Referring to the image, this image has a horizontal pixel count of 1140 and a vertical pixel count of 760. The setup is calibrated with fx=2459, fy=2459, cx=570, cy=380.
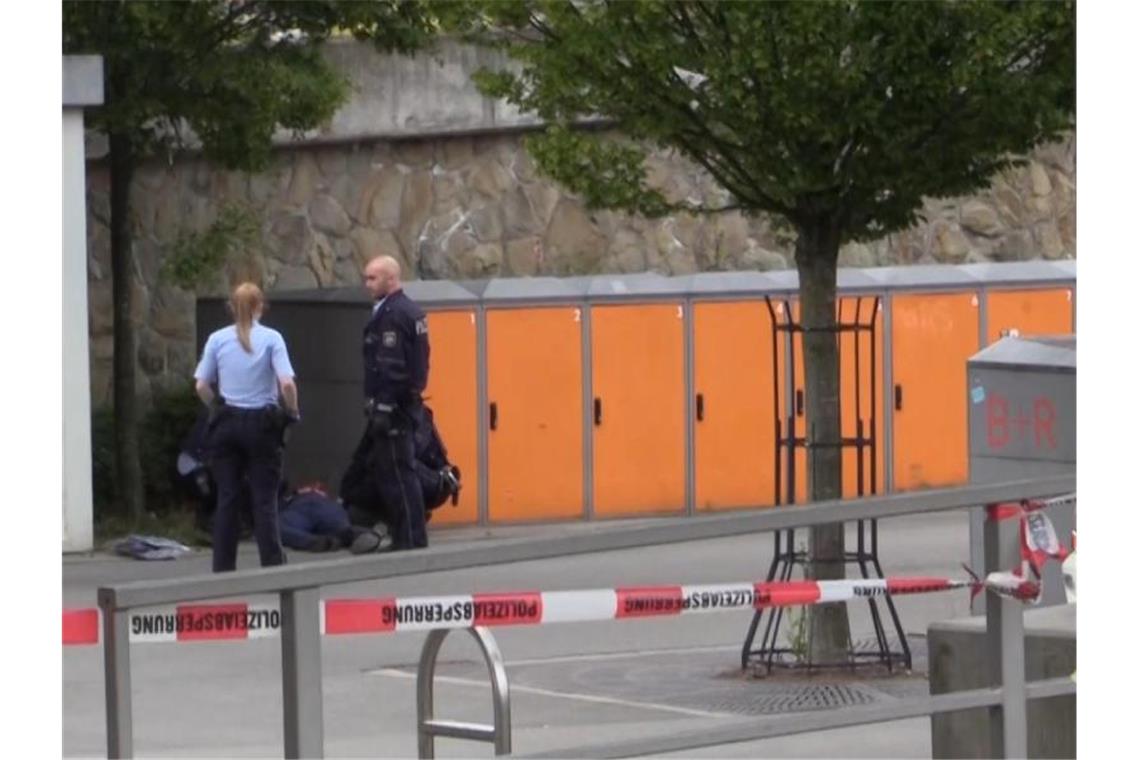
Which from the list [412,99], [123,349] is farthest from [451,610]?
[412,99]

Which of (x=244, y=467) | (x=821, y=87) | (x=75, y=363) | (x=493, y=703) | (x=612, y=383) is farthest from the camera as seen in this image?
(x=612, y=383)

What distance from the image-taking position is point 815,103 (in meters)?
9.01

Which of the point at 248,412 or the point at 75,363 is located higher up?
the point at 75,363

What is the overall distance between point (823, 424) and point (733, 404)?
22.6 ft

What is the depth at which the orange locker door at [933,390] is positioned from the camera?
1725 centimetres

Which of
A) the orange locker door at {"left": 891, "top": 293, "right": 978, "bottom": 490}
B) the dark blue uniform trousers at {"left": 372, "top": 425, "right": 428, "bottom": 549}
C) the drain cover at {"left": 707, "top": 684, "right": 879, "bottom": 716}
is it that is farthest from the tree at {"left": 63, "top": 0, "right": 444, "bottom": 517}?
the drain cover at {"left": 707, "top": 684, "right": 879, "bottom": 716}

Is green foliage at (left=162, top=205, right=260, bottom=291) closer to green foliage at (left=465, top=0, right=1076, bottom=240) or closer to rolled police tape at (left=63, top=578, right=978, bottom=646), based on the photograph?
green foliage at (left=465, top=0, right=1076, bottom=240)

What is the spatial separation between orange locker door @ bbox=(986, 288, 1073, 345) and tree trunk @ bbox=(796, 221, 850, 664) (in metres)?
7.73

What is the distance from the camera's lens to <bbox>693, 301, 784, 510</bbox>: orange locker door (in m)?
16.6

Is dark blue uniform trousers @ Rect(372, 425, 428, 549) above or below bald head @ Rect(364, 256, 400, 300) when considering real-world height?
below

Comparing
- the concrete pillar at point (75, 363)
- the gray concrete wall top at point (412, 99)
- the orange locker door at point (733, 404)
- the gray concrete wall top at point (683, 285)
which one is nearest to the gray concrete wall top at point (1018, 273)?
the gray concrete wall top at point (683, 285)

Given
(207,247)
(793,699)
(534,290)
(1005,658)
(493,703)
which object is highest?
(207,247)

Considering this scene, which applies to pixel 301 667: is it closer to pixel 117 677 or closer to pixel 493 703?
pixel 117 677

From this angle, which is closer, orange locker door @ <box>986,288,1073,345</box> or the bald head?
the bald head
